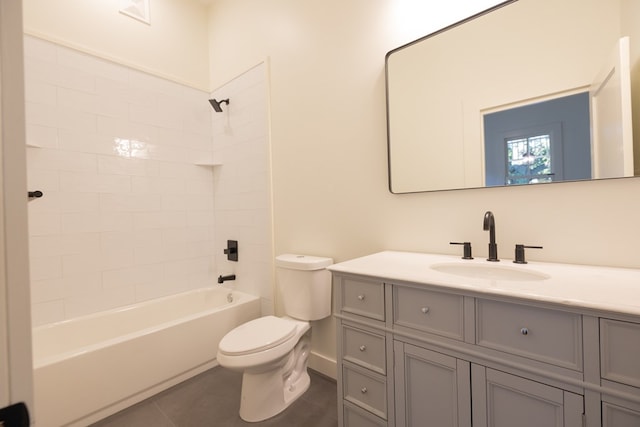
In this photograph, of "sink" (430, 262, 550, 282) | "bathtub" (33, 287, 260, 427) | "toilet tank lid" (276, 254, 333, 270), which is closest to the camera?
"sink" (430, 262, 550, 282)

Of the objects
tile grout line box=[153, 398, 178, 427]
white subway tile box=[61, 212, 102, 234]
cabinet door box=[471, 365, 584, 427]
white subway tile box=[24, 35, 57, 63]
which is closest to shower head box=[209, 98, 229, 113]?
white subway tile box=[24, 35, 57, 63]

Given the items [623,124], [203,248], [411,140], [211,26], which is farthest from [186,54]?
[623,124]

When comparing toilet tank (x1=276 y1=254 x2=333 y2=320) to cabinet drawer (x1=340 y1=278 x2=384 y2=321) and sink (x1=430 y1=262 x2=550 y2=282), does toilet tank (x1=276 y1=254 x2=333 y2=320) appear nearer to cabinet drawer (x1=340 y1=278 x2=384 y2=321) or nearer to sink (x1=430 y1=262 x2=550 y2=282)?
cabinet drawer (x1=340 y1=278 x2=384 y2=321)

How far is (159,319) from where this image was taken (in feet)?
7.92

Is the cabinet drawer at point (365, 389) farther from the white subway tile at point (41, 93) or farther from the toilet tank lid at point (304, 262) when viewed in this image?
the white subway tile at point (41, 93)

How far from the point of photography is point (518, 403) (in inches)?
34.2

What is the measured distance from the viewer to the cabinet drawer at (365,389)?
46.6 inches

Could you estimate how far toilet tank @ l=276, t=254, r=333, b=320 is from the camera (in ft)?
5.99

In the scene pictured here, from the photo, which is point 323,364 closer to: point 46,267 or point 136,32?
point 46,267

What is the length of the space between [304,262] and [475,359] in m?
1.10

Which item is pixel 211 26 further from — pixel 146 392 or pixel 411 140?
pixel 146 392

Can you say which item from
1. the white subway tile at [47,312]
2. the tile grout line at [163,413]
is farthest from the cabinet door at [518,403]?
the white subway tile at [47,312]

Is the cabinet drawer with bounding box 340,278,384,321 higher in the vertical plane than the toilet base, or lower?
higher

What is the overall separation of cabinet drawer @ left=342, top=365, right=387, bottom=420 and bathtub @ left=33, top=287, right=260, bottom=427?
124 centimetres
